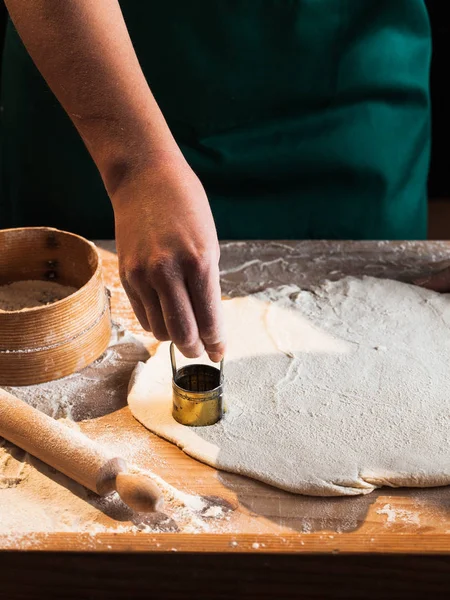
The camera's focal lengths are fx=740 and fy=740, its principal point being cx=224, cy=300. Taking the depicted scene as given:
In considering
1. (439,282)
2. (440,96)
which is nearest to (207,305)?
(439,282)

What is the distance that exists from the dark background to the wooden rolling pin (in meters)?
1.96

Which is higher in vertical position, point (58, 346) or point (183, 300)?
point (183, 300)

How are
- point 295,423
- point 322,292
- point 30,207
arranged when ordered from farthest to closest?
point 30,207 < point 322,292 < point 295,423

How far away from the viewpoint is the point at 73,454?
3.37ft

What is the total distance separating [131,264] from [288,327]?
44cm

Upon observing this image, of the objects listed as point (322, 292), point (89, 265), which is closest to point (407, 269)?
point (322, 292)

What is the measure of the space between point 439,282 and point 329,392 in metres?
0.45

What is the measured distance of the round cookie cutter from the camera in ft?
3.95

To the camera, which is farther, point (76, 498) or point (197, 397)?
point (197, 397)

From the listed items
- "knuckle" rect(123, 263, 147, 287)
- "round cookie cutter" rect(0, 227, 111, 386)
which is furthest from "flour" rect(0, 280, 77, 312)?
"knuckle" rect(123, 263, 147, 287)

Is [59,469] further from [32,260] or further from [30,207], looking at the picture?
[30,207]

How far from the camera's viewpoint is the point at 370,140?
1.72 m

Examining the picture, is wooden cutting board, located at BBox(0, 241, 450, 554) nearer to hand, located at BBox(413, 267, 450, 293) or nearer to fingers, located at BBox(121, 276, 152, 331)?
fingers, located at BBox(121, 276, 152, 331)

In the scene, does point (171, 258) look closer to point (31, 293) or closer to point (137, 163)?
point (137, 163)
